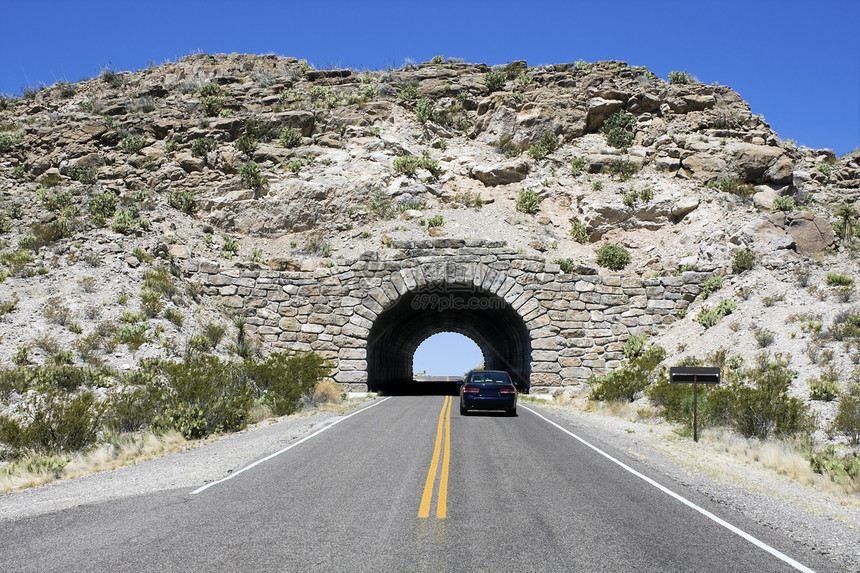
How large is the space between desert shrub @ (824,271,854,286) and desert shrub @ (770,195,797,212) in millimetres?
6518

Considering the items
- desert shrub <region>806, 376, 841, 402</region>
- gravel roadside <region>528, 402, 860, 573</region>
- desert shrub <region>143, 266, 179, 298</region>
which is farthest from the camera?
desert shrub <region>143, 266, 179, 298</region>

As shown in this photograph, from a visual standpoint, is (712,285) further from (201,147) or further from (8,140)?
(8,140)

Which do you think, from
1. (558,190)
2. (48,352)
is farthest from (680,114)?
(48,352)

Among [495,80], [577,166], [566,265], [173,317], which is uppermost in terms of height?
[495,80]

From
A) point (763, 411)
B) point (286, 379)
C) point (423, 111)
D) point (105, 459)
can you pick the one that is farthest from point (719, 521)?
point (423, 111)

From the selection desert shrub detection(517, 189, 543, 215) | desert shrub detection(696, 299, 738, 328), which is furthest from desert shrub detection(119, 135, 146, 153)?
desert shrub detection(696, 299, 738, 328)

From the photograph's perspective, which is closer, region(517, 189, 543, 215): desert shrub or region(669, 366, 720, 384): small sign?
region(669, 366, 720, 384): small sign

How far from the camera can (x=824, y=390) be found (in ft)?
51.0

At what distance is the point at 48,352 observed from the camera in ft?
59.7

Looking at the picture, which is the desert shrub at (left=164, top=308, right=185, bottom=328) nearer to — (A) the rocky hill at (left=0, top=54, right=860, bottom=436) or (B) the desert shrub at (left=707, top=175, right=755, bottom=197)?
(A) the rocky hill at (left=0, top=54, right=860, bottom=436)

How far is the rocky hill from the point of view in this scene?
2248 cm

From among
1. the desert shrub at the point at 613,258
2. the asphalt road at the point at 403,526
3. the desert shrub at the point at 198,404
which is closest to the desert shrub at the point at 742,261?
the desert shrub at the point at 613,258

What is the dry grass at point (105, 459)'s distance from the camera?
973cm

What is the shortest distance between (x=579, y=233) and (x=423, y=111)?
49.4ft
